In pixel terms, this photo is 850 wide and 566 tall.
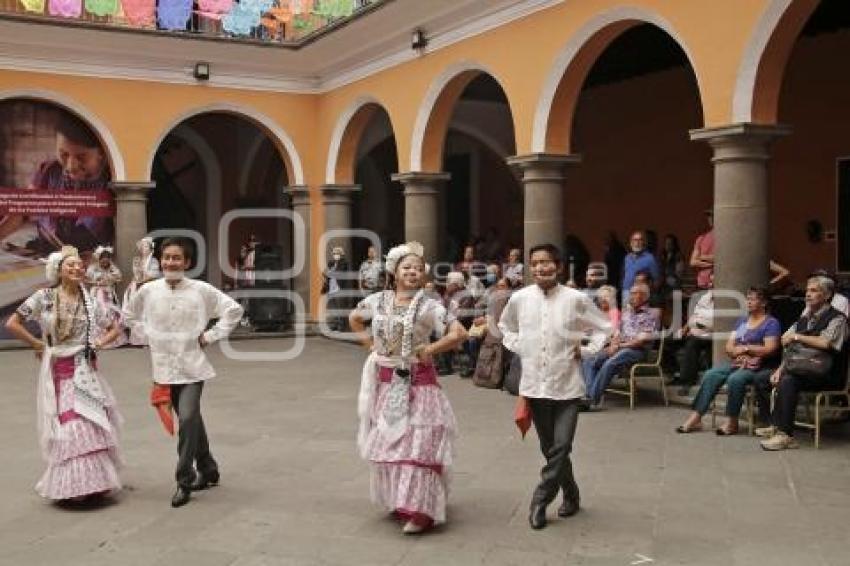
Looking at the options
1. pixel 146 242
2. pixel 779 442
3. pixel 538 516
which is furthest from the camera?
pixel 146 242

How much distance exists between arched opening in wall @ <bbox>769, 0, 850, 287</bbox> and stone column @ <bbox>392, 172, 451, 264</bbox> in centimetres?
443

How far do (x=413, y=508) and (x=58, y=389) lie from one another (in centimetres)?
225

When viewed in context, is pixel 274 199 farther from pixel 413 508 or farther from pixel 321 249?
pixel 413 508

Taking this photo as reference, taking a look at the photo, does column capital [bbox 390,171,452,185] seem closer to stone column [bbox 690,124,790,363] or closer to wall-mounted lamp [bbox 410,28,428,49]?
wall-mounted lamp [bbox 410,28,428,49]

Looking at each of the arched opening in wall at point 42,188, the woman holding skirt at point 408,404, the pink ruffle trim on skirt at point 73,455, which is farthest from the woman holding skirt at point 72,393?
the arched opening in wall at point 42,188

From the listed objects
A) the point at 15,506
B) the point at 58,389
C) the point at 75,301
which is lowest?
the point at 15,506

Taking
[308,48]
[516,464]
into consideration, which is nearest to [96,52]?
[308,48]

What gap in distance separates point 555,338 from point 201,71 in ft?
37.9

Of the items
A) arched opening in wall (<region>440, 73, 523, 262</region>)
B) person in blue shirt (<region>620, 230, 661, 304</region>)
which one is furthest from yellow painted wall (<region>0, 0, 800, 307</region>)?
arched opening in wall (<region>440, 73, 523, 262</region>)

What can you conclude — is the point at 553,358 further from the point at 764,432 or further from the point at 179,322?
the point at 764,432

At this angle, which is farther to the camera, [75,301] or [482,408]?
[482,408]

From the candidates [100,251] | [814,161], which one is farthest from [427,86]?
[100,251]

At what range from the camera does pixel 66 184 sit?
14938 mm

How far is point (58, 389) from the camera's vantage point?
18.6 ft
